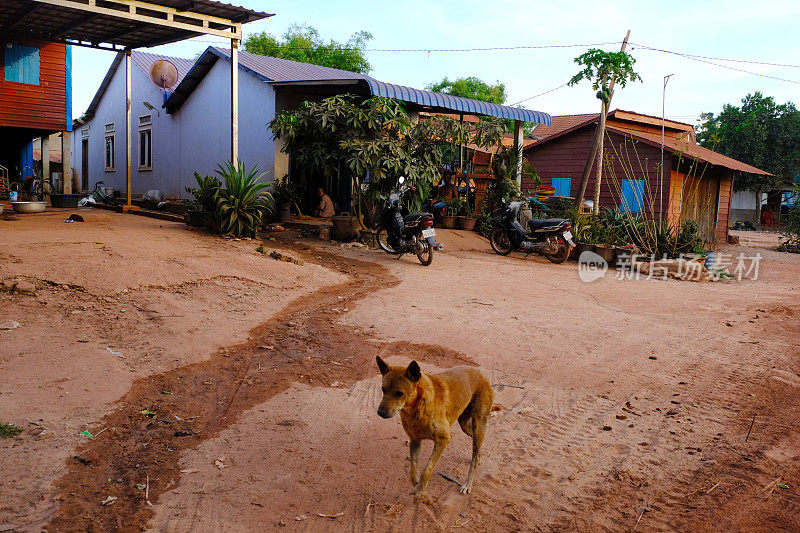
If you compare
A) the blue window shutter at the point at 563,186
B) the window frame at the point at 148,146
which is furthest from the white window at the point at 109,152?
the blue window shutter at the point at 563,186

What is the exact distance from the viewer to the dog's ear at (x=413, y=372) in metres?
2.86

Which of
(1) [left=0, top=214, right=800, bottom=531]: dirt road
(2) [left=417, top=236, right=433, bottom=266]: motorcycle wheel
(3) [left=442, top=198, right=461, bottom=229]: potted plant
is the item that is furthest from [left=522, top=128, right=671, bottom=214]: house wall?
(1) [left=0, top=214, right=800, bottom=531]: dirt road

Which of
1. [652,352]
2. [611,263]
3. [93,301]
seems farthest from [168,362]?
[611,263]

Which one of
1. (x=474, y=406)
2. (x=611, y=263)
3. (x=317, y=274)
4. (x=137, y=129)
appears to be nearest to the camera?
(x=474, y=406)

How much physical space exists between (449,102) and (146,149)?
37.5ft

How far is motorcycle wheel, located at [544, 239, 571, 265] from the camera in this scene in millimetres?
12438

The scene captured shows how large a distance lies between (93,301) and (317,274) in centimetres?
343

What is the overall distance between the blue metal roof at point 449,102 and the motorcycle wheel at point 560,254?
431cm

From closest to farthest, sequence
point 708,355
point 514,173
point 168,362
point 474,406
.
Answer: point 474,406
point 168,362
point 708,355
point 514,173

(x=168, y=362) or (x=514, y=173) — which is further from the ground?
(x=514, y=173)

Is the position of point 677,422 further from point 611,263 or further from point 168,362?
point 611,263

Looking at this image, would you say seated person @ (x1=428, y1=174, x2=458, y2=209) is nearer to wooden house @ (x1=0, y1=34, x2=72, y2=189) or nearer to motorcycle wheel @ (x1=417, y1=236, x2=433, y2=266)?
motorcycle wheel @ (x1=417, y1=236, x2=433, y2=266)

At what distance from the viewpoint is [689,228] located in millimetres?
13883

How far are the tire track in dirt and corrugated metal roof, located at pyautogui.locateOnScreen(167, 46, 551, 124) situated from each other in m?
7.10
